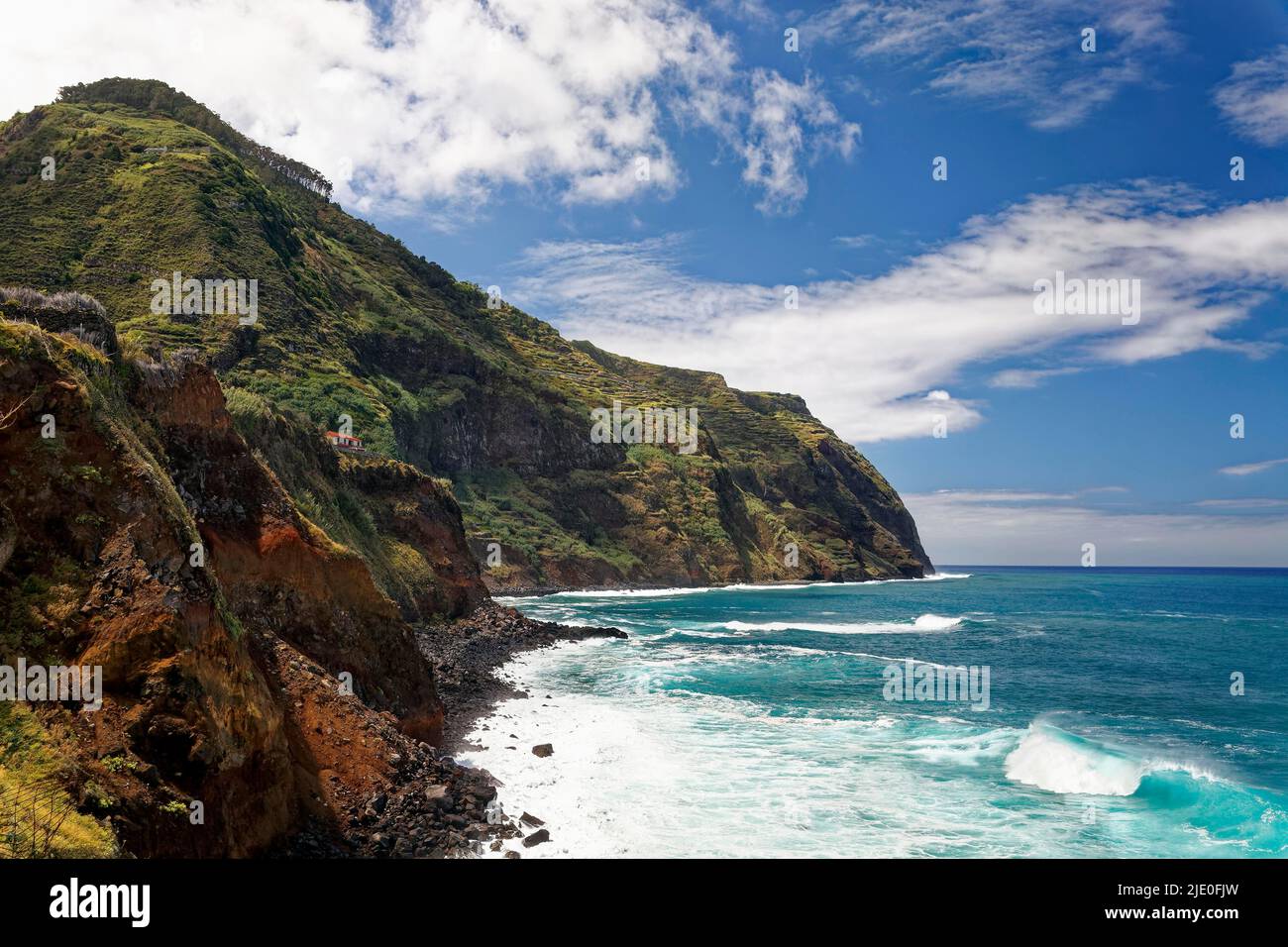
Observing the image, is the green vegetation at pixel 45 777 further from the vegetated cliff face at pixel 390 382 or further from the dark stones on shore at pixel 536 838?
the vegetated cliff face at pixel 390 382

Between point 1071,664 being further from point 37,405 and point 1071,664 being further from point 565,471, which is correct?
point 565,471

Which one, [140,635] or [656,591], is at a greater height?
[140,635]

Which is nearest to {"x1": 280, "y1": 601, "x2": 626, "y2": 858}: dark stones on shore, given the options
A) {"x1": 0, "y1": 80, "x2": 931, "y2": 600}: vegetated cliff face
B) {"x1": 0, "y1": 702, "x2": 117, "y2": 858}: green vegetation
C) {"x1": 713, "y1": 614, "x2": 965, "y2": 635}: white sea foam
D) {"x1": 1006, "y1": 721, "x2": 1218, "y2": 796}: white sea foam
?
{"x1": 0, "y1": 702, "x2": 117, "y2": 858}: green vegetation

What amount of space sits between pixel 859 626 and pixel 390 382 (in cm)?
7607

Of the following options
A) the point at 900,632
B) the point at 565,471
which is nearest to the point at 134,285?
the point at 565,471

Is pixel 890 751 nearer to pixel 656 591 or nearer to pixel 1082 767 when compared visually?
pixel 1082 767

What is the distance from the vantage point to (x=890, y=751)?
2616 centimetres

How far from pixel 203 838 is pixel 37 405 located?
7.61m

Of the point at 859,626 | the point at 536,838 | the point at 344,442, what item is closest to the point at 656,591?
the point at 859,626

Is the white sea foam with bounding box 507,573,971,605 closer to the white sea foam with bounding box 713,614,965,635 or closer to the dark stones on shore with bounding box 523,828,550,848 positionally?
the white sea foam with bounding box 713,614,965,635

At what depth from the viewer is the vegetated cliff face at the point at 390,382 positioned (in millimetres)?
50969

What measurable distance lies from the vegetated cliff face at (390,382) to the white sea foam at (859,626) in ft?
92.4

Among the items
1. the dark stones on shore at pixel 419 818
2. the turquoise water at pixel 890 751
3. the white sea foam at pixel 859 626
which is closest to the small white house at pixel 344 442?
the turquoise water at pixel 890 751
